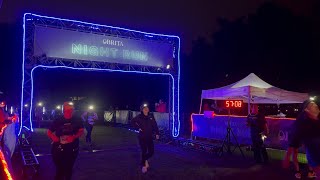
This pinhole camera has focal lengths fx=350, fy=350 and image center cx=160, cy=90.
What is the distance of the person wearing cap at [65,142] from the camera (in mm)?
7242

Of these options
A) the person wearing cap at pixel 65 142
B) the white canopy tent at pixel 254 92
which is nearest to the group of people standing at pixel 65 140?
the person wearing cap at pixel 65 142

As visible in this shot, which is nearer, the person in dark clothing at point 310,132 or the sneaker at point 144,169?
the person in dark clothing at point 310,132

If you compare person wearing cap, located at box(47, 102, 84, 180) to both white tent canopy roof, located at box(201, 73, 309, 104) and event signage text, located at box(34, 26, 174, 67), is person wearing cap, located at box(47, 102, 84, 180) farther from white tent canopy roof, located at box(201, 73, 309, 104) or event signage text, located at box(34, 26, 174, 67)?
white tent canopy roof, located at box(201, 73, 309, 104)

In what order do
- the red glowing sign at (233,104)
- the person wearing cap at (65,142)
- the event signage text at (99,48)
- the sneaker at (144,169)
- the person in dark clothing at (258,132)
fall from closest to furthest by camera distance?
1. the person wearing cap at (65,142)
2. the sneaker at (144,169)
3. the person in dark clothing at (258,132)
4. the red glowing sign at (233,104)
5. the event signage text at (99,48)

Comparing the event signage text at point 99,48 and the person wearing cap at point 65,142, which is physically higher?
the event signage text at point 99,48

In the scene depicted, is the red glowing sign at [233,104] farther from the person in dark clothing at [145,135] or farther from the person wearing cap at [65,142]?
the person wearing cap at [65,142]

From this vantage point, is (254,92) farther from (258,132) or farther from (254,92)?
(258,132)

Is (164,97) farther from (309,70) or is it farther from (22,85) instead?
(22,85)

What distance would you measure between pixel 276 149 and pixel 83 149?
8.50 m

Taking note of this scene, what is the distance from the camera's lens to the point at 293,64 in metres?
34.8

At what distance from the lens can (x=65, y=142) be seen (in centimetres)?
727

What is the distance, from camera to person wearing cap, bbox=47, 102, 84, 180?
724 centimetres

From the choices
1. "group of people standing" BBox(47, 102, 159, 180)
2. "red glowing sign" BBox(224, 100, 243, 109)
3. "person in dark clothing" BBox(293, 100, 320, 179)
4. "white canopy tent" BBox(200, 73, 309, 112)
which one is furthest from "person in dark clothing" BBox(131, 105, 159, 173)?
"white canopy tent" BBox(200, 73, 309, 112)

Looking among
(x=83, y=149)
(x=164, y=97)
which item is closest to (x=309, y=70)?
(x=164, y=97)
